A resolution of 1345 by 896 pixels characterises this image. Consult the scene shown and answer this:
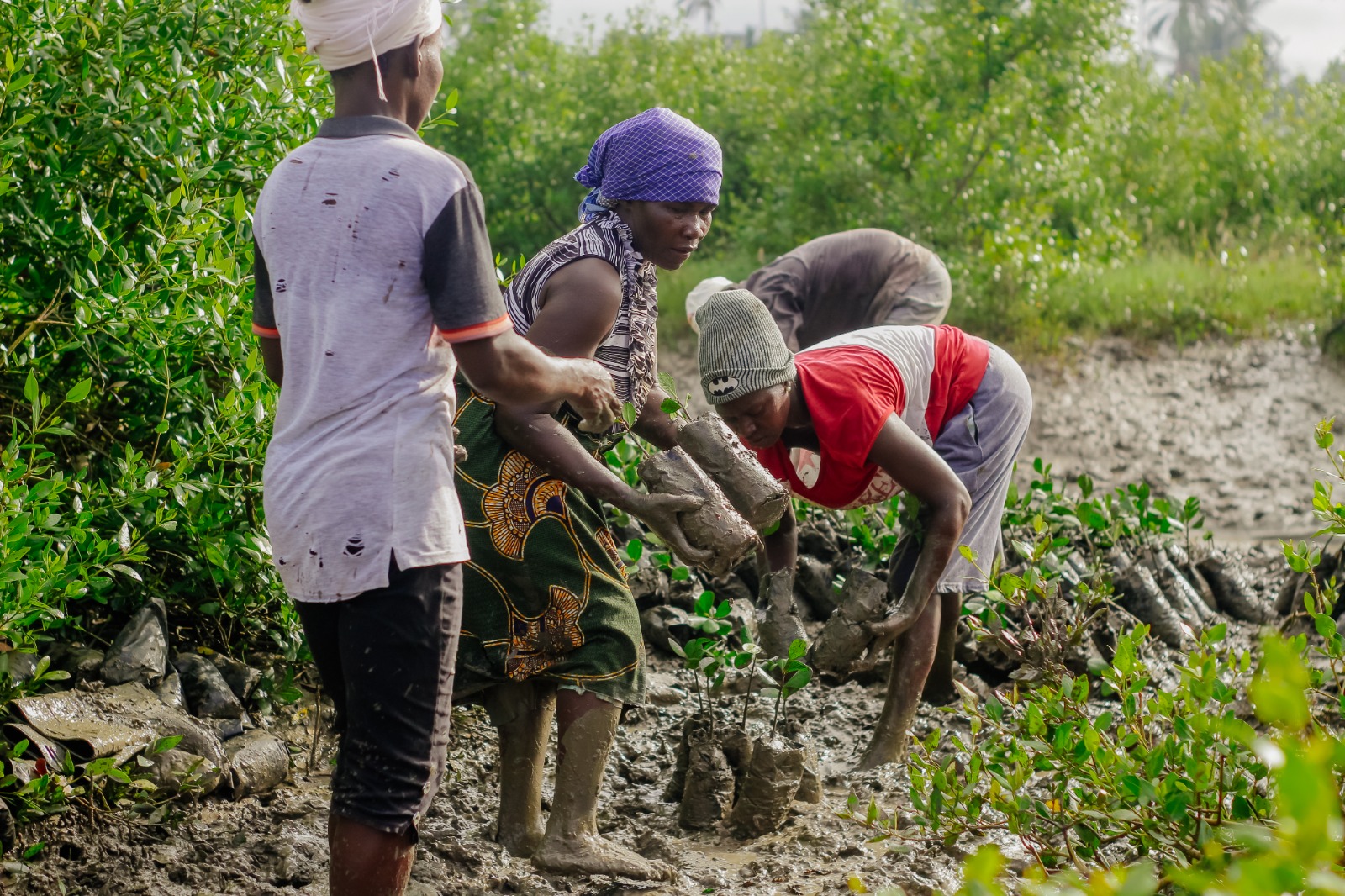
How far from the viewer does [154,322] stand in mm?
3305

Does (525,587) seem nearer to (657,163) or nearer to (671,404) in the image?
(671,404)

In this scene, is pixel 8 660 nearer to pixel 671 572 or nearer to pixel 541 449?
pixel 541 449

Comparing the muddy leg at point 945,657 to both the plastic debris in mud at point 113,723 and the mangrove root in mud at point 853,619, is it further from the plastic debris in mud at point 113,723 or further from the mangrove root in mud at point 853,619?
the plastic debris in mud at point 113,723

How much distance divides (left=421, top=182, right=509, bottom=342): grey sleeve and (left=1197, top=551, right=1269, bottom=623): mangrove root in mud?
4682 mm

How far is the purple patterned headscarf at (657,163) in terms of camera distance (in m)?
2.92

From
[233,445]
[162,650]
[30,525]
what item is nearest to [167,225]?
[233,445]

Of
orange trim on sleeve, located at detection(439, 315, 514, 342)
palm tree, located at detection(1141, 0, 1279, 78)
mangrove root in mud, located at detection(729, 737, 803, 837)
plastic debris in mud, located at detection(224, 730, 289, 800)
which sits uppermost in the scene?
palm tree, located at detection(1141, 0, 1279, 78)

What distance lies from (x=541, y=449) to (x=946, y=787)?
1.11 meters

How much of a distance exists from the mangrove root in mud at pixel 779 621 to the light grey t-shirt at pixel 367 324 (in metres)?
1.66

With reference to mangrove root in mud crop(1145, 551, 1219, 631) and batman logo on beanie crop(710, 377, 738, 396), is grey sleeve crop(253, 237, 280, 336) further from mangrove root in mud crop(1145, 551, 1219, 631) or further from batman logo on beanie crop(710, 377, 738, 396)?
mangrove root in mud crop(1145, 551, 1219, 631)

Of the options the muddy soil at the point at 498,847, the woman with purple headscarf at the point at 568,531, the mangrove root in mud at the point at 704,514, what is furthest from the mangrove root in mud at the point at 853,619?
the woman with purple headscarf at the point at 568,531

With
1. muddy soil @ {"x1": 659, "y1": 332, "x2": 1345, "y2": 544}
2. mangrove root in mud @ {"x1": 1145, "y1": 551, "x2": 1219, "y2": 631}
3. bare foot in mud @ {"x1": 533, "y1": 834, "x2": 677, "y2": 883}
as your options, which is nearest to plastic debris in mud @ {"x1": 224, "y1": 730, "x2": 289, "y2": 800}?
bare foot in mud @ {"x1": 533, "y1": 834, "x2": 677, "y2": 883}

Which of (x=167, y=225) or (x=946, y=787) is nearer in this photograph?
(x=946, y=787)

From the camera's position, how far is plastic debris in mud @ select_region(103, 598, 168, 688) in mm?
3338
